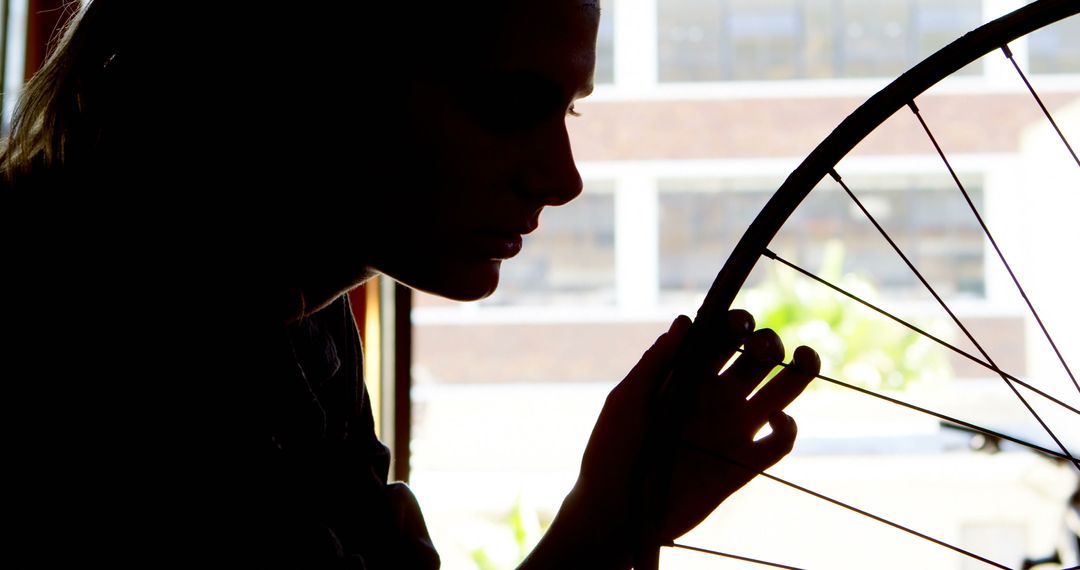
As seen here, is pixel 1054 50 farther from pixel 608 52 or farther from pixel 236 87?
pixel 236 87

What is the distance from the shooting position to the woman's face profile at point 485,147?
55 centimetres

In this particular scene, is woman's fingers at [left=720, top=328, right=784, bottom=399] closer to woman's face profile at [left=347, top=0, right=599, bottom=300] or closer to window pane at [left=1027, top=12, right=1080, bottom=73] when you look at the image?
woman's face profile at [left=347, top=0, right=599, bottom=300]

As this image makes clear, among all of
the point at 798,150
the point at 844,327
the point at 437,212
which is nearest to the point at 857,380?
the point at 844,327

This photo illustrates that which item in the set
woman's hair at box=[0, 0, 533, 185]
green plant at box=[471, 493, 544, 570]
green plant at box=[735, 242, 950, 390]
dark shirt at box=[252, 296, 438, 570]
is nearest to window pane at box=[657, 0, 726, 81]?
green plant at box=[735, 242, 950, 390]

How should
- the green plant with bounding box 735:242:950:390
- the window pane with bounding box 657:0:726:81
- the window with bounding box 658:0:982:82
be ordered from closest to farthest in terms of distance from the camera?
the green plant with bounding box 735:242:950:390, the window with bounding box 658:0:982:82, the window pane with bounding box 657:0:726:81

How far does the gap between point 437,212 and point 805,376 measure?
0.22 metres

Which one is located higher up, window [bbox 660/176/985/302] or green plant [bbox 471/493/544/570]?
window [bbox 660/176/985/302]

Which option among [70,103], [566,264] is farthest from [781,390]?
[566,264]

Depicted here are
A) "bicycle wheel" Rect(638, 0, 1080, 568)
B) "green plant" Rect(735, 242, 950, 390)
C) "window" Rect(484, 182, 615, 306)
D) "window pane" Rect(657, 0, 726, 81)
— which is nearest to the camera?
"bicycle wheel" Rect(638, 0, 1080, 568)

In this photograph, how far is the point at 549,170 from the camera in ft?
1.82

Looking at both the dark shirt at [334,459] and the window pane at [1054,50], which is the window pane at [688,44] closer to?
the window pane at [1054,50]

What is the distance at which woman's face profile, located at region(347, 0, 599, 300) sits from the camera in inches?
21.5

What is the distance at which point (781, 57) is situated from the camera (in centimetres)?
847

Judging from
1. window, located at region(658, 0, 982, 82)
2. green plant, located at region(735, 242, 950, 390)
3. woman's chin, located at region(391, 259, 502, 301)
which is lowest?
woman's chin, located at region(391, 259, 502, 301)
